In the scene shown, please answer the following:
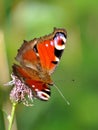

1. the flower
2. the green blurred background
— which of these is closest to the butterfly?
the flower

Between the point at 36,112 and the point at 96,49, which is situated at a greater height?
the point at 96,49

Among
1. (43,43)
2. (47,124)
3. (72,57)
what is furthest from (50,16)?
(43,43)

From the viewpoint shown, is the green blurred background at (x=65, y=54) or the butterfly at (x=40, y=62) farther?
the green blurred background at (x=65, y=54)

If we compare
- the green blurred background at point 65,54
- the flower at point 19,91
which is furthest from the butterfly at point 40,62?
the green blurred background at point 65,54

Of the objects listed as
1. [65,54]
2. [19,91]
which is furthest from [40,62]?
[65,54]

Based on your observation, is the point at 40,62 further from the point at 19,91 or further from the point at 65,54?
the point at 65,54

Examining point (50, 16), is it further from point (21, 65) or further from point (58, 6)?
point (21, 65)

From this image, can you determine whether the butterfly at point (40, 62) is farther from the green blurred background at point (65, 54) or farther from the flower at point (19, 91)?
the green blurred background at point (65, 54)

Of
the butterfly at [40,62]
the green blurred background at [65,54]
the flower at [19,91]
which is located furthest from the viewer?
the green blurred background at [65,54]
